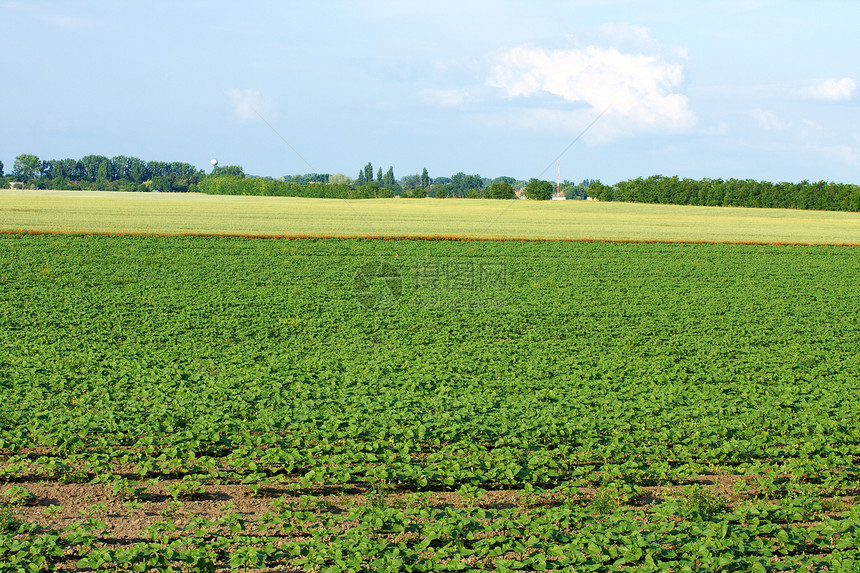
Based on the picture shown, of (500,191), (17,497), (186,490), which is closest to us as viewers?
(17,497)

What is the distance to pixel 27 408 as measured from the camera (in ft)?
33.5

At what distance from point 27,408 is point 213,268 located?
18496mm

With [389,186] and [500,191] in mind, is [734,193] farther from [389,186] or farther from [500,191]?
[389,186]

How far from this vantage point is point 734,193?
353 ft

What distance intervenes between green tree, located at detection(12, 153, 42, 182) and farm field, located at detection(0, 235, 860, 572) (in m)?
169

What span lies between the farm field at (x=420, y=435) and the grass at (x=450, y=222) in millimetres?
27925

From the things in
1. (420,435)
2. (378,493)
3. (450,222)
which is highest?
(450,222)

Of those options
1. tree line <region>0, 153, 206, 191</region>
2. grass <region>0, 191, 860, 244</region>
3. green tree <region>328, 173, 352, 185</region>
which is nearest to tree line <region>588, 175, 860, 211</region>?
grass <region>0, 191, 860, 244</region>

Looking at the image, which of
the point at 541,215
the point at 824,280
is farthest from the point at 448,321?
the point at 541,215

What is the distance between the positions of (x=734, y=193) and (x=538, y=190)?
30.5 metres

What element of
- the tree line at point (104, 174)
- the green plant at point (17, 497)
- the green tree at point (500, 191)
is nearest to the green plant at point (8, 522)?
the green plant at point (17, 497)

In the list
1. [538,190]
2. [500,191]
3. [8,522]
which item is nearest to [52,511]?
[8,522]

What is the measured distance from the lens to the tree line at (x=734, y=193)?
102 m

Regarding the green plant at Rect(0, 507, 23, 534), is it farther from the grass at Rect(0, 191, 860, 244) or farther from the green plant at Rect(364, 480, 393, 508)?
the grass at Rect(0, 191, 860, 244)
